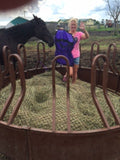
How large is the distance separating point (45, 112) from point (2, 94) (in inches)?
25.7

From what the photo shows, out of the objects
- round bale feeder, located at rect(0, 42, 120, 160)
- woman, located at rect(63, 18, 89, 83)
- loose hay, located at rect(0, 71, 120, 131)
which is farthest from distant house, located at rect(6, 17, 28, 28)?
round bale feeder, located at rect(0, 42, 120, 160)

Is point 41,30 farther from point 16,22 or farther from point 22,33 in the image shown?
point 16,22

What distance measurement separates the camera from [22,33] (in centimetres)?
349

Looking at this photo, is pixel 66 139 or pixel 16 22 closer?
pixel 66 139

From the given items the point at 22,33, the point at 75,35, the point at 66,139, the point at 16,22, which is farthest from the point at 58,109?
the point at 16,22

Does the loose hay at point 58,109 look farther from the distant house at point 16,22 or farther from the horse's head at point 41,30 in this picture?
the distant house at point 16,22

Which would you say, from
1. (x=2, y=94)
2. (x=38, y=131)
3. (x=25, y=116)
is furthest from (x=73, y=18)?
(x=38, y=131)

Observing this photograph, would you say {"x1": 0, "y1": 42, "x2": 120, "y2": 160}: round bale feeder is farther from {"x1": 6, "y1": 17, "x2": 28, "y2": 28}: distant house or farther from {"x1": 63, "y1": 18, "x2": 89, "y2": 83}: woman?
{"x1": 6, "y1": 17, "x2": 28, "y2": 28}: distant house

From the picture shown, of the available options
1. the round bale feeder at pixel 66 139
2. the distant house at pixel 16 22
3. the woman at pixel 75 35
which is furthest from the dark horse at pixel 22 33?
the distant house at pixel 16 22

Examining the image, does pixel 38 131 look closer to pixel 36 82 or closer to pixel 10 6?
pixel 36 82

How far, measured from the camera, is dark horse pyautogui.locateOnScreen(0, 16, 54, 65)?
132 inches

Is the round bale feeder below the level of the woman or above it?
below

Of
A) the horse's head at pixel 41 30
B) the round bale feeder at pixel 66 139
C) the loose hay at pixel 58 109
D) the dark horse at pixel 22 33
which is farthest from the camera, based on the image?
the horse's head at pixel 41 30

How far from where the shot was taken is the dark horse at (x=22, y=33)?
3.35 metres
